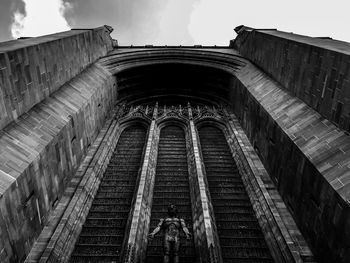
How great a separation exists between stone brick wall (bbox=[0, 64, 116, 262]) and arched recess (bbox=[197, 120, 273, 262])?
182 inches

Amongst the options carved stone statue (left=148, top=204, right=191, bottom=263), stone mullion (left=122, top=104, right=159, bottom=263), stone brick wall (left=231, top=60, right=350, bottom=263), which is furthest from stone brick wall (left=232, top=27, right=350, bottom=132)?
stone mullion (left=122, top=104, right=159, bottom=263)

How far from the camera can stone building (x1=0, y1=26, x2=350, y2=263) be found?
23.3 feet

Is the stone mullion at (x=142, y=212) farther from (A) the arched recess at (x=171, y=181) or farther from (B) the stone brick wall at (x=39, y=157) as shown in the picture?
(B) the stone brick wall at (x=39, y=157)

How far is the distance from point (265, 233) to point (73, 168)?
6.14m

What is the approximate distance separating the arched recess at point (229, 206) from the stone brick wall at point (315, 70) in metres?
3.53

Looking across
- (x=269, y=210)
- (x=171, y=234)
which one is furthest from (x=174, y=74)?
(x=171, y=234)

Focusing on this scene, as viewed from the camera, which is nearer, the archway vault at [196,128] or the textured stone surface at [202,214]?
the textured stone surface at [202,214]

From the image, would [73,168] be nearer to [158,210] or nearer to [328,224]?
[158,210]

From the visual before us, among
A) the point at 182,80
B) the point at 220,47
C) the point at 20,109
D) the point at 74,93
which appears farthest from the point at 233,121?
the point at 20,109

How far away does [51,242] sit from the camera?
769 cm

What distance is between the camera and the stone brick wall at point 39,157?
638 centimetres

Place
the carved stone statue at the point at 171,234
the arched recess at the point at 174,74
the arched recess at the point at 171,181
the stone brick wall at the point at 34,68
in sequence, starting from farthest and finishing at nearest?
the arched recess at the point at 174,74 → the arched recess at the point at 171,181 → the stone brick wall at the point at 34,68 → the carved stone statue at the point at 171,234

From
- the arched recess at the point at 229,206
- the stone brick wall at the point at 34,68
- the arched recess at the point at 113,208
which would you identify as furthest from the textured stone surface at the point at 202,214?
the stone brick wall at the point at 34,68

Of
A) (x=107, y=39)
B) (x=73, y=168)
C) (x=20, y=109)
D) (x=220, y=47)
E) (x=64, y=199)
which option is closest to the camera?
(x=20, y=109)
